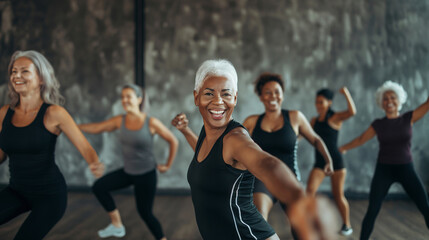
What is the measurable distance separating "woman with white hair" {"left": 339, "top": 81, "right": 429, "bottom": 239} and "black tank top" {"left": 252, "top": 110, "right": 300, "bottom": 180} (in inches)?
29.1

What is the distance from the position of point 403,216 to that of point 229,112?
12.1ft

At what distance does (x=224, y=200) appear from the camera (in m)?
1.15

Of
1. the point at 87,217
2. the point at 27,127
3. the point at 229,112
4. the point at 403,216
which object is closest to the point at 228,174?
the point at 229,112

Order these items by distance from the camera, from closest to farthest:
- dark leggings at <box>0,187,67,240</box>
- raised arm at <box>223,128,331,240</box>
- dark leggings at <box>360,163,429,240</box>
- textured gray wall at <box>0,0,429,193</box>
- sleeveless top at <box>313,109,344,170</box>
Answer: raised arm at <box>223,128,331,240</box> → dark leggings at <box>0,187,67,240</box> → dark leggings at <box>360,163,429,240</box> → sleeveless top at <box>313,109,344,170</box> → textured gray wall at <box>0,0,429,193</box>

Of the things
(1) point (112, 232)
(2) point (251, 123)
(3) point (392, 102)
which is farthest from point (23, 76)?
(3) point (392, 102)

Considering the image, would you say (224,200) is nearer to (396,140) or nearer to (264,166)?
(264,166)

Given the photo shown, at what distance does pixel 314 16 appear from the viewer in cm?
464

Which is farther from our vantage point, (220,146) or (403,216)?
(403,216)

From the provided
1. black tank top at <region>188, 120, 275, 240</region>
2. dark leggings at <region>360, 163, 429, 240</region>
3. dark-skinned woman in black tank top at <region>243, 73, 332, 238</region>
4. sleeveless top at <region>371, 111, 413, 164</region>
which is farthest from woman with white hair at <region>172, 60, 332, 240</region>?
sleeveless top at <region>371, 111, 413, 164</region>

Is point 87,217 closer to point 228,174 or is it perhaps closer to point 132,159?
point 132,159

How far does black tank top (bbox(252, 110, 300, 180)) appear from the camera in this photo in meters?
2.32

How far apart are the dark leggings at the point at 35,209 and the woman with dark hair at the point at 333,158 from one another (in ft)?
7.72

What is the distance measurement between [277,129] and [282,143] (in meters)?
0.13

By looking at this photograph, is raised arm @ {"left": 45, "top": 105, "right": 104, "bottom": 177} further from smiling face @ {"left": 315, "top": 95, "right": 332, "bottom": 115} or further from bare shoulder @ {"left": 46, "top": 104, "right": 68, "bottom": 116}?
smiling face @ {"left": 315, "top": 95, "right": 332, "bottom": 115}
